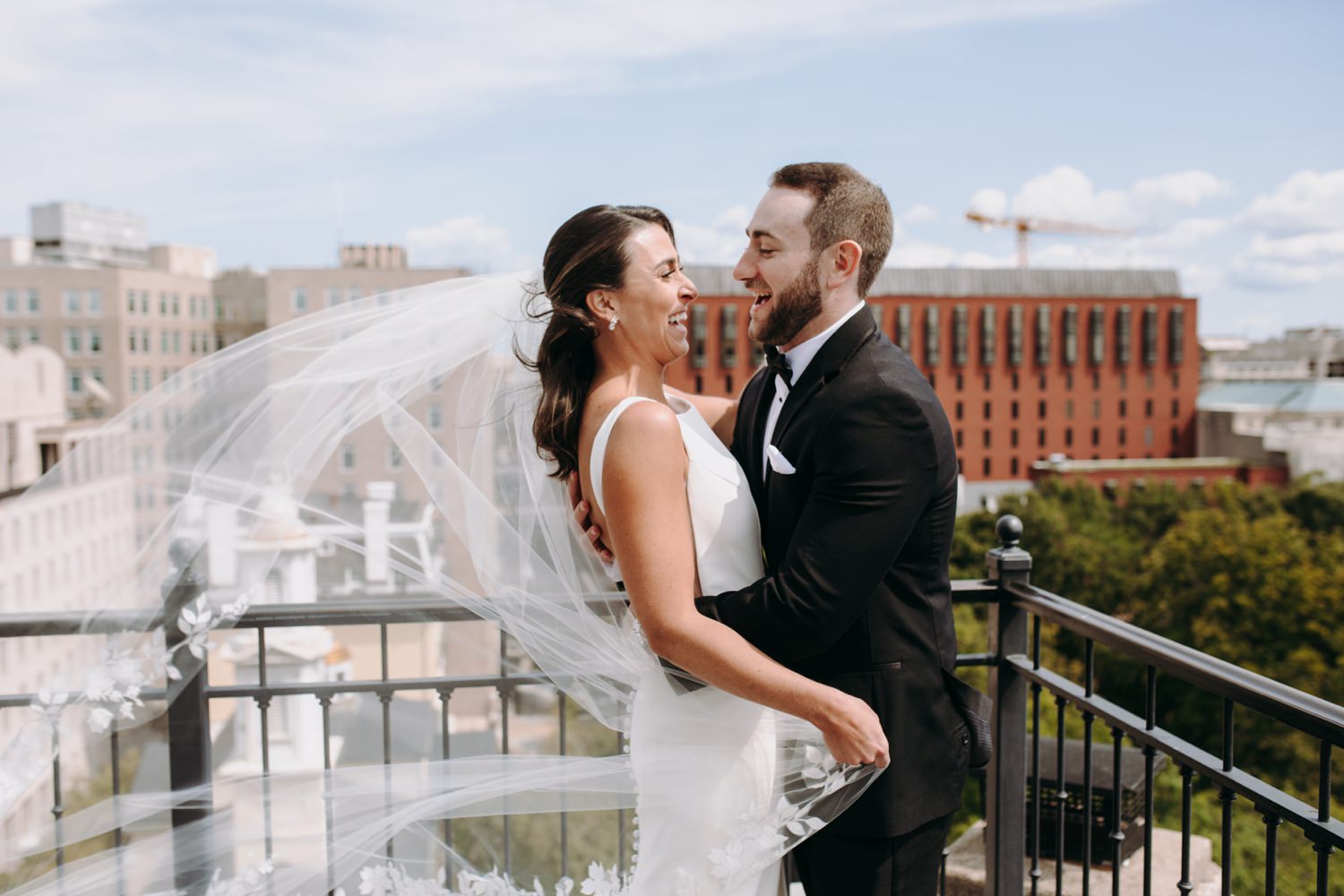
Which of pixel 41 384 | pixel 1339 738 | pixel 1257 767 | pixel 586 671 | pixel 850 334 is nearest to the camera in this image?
pixel 1339 738

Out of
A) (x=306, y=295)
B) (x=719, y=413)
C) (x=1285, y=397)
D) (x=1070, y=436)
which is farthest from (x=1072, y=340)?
(x=719, y=413)

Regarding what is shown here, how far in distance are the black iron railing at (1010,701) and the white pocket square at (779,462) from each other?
806 mm

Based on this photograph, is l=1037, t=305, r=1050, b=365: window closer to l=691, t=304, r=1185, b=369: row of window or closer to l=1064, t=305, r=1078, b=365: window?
l=691, t=304, r=1185, b=369: row of window

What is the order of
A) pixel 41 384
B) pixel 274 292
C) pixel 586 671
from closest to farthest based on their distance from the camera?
pixel 586 671
pixel 41 384
pixel 274 292

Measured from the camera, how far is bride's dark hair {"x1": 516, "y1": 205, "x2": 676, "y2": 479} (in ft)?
7.39

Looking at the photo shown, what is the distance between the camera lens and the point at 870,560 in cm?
205

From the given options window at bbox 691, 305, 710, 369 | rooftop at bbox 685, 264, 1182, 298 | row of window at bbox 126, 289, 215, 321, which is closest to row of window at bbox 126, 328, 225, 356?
row of window at bbox 126, 289, 215, 321

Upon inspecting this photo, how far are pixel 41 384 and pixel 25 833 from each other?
253ft

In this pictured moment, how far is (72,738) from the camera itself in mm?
2510

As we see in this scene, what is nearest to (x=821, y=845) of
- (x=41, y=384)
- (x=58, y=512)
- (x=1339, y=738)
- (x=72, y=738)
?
(x=1339, y=738)

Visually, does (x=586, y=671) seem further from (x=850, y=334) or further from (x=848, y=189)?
(x=848, y=189)

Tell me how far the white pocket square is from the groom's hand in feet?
1.32

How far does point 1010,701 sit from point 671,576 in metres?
1.59

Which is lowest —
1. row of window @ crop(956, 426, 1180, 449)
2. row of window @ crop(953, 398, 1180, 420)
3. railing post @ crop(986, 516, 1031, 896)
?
row of window @ crop(956, 426, 1180, 449)
